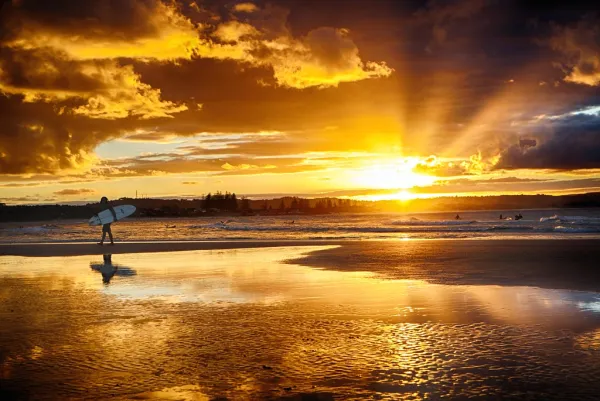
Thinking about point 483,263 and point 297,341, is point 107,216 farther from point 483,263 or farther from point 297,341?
point 297,341

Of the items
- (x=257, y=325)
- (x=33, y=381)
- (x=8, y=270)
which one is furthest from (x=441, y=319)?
(x=8, y=270)

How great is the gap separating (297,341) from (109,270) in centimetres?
1434

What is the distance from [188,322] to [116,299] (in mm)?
3992

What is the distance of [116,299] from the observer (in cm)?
1455

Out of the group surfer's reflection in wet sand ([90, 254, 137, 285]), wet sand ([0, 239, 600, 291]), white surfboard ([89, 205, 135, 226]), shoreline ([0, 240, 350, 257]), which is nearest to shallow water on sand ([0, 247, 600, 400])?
wet sand ([0, 239, 600, 291])

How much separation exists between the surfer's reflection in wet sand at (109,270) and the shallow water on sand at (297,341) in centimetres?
218

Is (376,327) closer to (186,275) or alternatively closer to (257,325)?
(257,325)

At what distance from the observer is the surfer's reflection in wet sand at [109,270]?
65.0 ft

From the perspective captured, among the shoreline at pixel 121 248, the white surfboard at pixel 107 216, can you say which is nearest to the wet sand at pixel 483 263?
the shoreline at pixel 121 248

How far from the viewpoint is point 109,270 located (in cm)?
2197

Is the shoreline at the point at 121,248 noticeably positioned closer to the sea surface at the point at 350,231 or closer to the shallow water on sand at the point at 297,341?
the sea surface at the point at 350,231

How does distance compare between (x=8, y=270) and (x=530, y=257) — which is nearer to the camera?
(x=8, y=270)

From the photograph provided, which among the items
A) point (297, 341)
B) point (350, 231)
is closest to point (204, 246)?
point (350, 231)

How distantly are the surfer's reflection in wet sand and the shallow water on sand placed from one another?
7.16ft
